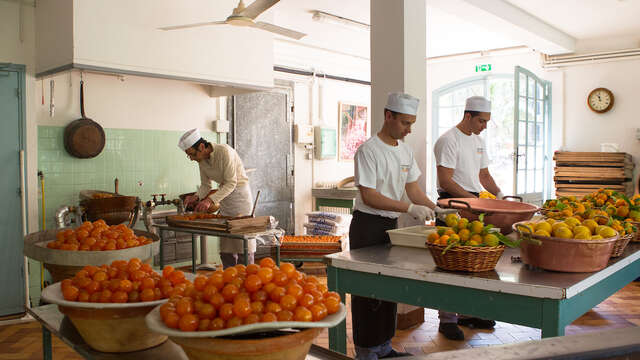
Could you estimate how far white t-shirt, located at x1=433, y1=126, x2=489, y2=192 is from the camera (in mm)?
4383

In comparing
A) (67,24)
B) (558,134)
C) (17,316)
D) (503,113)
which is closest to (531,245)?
(67,24)

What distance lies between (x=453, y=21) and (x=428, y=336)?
15.3 feet

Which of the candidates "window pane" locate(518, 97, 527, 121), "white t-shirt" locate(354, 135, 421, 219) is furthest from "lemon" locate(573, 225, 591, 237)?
"window pane" locate(518, 97, 527, 121)

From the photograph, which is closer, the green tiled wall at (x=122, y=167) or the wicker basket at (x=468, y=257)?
the wicker basket at (x=468, y=257)

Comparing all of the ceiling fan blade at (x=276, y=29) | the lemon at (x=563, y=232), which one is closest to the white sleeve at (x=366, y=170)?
the lemon at (x=563, y=232)

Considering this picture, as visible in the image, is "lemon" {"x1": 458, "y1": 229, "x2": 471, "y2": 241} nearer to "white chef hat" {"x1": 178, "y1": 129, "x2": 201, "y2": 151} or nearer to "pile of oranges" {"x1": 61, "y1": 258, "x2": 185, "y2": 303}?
"pile of oranges" {"x1": 61, "y1": 258, "x2": 185, "y2": 303}

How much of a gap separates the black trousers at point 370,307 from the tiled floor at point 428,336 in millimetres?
525

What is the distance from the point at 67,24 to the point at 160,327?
387cm

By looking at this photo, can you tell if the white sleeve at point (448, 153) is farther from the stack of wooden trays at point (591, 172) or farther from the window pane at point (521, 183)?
the stack of wooden trays at point (591, 172)

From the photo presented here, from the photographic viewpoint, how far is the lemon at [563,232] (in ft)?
7.72

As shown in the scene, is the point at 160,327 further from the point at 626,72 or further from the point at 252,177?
the point at 626,72

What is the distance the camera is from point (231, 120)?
7.11 metres

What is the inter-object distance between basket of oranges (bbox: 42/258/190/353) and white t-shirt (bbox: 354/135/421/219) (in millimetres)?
1861

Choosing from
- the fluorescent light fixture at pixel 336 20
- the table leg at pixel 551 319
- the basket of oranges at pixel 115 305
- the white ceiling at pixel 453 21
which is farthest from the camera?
the fluorescent light fixture at pixel 336 20
